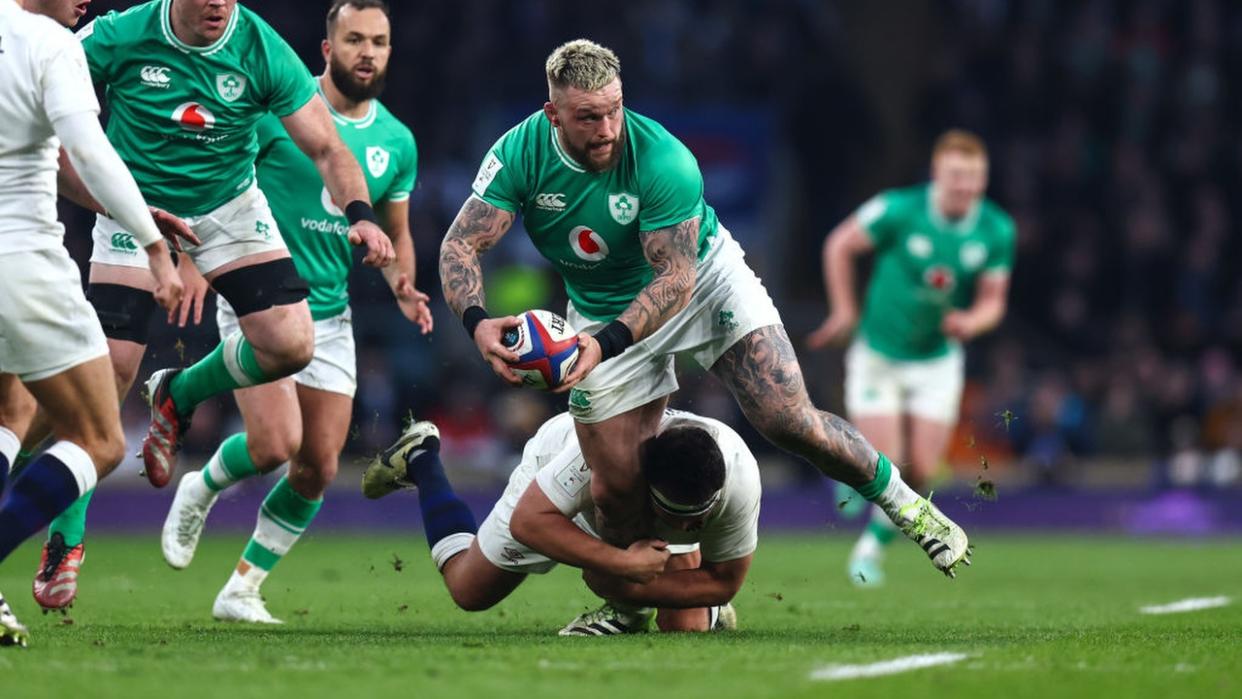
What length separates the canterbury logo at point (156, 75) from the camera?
309 inches

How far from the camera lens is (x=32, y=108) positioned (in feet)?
20.5

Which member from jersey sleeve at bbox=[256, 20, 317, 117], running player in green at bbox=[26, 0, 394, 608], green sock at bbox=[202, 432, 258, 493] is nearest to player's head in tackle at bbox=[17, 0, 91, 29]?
running player in green at bbox=[26, 0, 394, 608]

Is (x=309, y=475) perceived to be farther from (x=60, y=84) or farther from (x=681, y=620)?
(x=60, y=84)

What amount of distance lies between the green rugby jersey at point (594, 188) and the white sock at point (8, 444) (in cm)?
209

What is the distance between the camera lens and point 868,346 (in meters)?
12.5

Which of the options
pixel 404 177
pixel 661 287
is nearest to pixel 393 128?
pixel 404 177

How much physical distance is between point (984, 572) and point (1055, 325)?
7911 mm

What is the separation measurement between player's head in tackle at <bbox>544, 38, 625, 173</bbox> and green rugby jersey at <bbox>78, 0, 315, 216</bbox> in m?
1.41

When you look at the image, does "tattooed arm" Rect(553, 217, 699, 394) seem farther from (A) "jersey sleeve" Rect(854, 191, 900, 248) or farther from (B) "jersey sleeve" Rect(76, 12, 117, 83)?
(A) "jersey sleeve" Rect(854, 191, 900, 248)

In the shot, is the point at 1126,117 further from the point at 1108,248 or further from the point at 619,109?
the point at 619,109

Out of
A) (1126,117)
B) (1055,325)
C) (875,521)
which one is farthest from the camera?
(1126,117)

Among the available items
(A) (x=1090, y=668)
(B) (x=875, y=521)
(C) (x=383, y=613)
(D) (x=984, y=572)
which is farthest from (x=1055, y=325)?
(A) (x=1090, y=668)

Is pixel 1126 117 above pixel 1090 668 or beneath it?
above

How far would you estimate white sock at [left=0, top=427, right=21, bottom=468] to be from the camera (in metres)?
6.91
